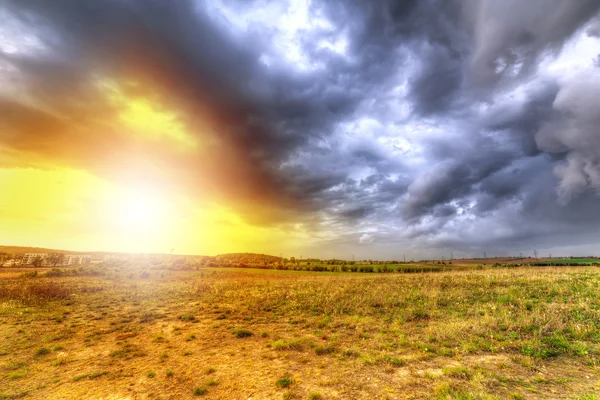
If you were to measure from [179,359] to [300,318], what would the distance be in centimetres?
859

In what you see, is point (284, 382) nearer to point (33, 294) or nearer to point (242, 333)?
point (242, 333)

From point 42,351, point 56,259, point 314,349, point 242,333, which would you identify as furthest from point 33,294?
point 56,259

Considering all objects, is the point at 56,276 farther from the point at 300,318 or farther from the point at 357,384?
the point at 357,384

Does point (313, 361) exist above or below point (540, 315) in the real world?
below

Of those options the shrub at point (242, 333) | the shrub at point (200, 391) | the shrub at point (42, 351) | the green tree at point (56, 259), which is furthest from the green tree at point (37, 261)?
the shrub at point (200, 391)

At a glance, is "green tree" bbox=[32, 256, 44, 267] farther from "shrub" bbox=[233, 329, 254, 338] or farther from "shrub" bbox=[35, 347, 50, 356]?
"shrub" bbox=[233, 329, 254, 338]

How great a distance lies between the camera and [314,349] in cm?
1234

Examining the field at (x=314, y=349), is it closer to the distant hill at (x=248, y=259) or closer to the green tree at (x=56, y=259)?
the green tree at (x=56, y=259)

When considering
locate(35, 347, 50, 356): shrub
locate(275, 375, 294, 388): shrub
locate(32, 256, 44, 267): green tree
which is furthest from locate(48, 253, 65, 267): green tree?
locate(275, 375, 294, 388): shrub

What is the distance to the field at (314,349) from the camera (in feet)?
28.6

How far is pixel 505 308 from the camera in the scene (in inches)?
696

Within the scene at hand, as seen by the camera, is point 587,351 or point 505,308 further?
point 505,308

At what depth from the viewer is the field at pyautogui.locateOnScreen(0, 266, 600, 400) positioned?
8.73m

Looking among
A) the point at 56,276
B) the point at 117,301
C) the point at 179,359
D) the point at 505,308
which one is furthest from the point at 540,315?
the point at 56,276
